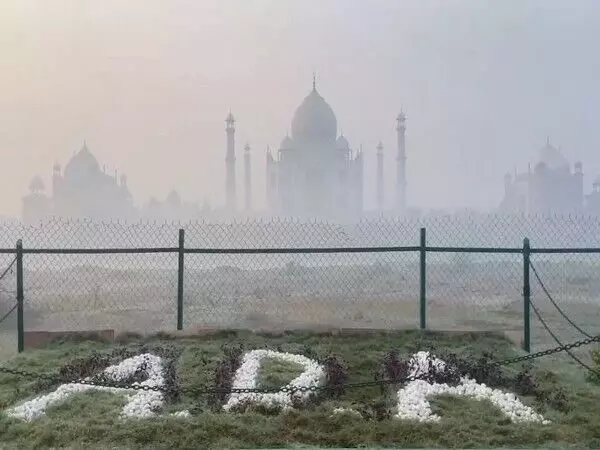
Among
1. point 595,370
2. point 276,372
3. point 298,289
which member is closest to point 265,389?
point 276,372

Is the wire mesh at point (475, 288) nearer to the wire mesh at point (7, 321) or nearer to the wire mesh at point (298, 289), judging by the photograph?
the wire mesh at point (298, 289)

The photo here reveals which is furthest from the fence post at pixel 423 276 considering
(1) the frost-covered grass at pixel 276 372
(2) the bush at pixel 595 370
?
(1) the frost-covered grass at pixel 276 372

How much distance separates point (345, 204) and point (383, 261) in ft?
79.7

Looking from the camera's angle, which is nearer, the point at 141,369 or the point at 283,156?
the point at 141,369

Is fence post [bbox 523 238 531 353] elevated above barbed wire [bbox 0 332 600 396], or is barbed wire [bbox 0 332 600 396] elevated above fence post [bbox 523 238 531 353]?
fence post [bbox 523 238 531 353]

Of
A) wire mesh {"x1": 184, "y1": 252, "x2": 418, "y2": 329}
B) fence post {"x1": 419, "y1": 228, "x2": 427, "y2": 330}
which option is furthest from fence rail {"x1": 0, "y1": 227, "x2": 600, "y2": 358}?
fence post {"x1": 419, "y1": 228, "x2": 427, "y2": 330}

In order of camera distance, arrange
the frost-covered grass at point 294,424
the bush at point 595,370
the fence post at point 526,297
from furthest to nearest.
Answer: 1. the fence post at point 526,297
2. the bush at point 595,370
3. the frost-covered grass at point 294,424

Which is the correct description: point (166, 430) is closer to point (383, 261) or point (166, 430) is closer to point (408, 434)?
point (408, 434)

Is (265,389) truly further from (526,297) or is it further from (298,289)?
(298,289)

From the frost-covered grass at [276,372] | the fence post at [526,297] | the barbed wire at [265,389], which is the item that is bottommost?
the frost-covered grass at [276,372]

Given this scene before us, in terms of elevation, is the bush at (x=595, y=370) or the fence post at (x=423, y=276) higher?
the fence post at (x=423, y=276)

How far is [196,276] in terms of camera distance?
1220cm

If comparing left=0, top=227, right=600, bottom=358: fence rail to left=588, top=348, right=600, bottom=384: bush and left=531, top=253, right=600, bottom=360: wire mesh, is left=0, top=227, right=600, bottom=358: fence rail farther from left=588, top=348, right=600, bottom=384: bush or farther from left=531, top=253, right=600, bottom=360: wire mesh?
left=588, top=348, right=600, bottom=384: bush

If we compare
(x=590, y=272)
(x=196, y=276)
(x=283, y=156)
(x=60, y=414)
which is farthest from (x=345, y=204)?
(x=60, y=414)
